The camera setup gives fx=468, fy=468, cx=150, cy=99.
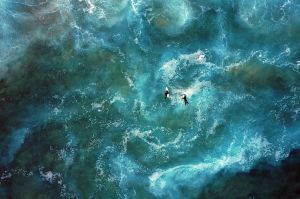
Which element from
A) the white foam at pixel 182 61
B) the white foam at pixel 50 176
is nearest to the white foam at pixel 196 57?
the white foam at pixel 182 61

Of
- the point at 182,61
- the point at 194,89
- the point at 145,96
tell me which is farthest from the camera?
the point at 182,61

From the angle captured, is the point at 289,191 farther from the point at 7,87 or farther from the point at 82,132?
the point at 7,87

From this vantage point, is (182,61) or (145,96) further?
(182,61)

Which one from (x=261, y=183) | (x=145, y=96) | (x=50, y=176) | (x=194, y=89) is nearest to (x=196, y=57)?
(x=194, y=89)

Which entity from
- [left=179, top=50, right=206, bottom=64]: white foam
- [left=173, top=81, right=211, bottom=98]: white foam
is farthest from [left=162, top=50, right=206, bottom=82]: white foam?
[left=173, top=81, right=211, bottom=98]: white foam

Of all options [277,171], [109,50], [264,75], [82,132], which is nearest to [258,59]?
[264,75]

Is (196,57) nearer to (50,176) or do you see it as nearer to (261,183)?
(261,183)
